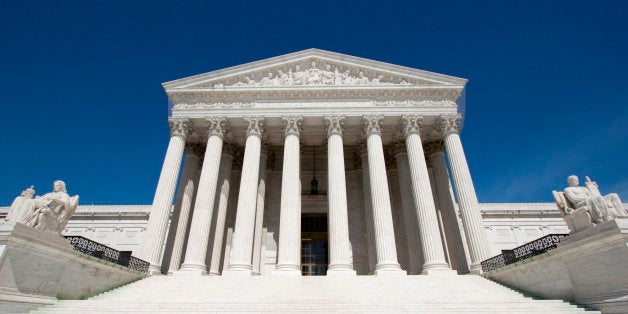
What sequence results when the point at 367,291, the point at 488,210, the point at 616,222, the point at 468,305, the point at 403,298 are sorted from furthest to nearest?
the point at 488,210, the point at 367,291, the point at 403,298, the point at 468,305, the point at 616,222

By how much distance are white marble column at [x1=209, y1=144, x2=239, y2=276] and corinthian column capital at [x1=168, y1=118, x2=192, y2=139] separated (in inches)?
131

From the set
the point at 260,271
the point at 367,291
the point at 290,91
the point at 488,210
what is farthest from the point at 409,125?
the point at 488,210

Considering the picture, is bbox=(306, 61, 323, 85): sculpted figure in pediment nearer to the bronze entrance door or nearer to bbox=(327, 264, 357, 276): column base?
the bronze entrance door

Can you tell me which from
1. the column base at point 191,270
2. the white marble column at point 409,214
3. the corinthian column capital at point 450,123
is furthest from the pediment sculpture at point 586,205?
the column base at point 191,270

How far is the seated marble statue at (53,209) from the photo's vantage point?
1160 cm

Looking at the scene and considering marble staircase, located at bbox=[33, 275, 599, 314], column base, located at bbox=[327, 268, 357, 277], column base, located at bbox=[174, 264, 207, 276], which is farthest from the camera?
column base, located at bbox=[174, 264, 207, 276]

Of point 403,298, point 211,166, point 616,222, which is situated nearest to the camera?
point 616,222

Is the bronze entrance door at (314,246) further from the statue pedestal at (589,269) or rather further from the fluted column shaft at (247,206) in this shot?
the statue pedestal at (589,269)

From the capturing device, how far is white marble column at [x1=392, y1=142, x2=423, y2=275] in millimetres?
21594

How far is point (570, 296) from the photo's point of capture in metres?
11.6

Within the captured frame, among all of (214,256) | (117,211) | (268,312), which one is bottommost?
(268,312)

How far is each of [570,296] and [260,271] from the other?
1727 cm

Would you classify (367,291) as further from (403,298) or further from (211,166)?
(211,166)

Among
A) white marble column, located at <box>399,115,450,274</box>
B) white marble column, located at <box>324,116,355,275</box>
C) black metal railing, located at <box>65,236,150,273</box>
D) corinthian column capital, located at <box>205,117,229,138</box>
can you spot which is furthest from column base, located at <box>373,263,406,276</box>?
Result: corinthian column capital, located at <box>205,117,229,138</box>
